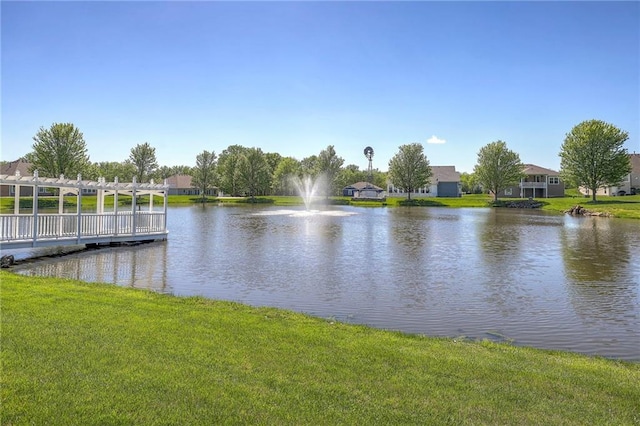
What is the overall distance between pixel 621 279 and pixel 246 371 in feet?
47.3

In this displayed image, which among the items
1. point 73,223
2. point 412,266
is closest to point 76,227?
point 73,223

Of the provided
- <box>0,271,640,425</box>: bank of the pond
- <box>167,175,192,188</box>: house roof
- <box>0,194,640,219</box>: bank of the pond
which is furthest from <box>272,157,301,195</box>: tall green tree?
<box>0,271,640,425</box>: bank of the pond

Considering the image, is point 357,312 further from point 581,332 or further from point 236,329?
point 581,332

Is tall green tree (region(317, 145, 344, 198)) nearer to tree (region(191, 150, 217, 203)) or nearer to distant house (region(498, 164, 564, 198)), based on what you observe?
tree (region(191, 150, 217, 203))

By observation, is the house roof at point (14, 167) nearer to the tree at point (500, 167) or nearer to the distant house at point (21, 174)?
the distant house at point (21, 174)

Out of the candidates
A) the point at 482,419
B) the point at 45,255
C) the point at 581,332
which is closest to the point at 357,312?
the point at 581,332

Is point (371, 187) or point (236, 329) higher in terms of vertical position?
point (371, 187)

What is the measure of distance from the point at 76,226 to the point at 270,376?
57.0 feet

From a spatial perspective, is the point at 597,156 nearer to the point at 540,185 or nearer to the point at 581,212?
the point at 581,212

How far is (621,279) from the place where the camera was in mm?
14734

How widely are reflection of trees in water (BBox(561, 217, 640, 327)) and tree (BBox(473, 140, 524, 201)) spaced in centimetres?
5112

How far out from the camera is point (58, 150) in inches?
2303

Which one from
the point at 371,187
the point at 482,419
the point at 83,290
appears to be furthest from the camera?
the point at 371,187

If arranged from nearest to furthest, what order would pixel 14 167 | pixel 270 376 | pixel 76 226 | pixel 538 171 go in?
pixel 270 376
pixel 76 226
pixel 14 167
pixel 538 171
